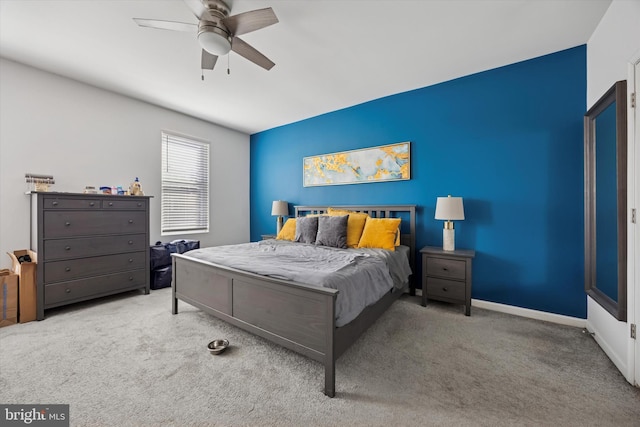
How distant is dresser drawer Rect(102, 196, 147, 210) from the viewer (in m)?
2.99

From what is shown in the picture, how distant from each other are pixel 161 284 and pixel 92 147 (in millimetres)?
2071

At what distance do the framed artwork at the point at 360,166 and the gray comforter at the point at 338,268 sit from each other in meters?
1.20

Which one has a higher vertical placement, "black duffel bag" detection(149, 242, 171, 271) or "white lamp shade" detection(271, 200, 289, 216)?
"white lamp shade" detection(271, 200, 289, 216)

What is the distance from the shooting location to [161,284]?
358 cm

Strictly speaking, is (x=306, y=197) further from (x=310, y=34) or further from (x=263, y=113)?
(x=310, y=34)

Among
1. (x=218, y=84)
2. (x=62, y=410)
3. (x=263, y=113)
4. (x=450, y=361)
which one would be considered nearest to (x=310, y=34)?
(x=218, y=84)

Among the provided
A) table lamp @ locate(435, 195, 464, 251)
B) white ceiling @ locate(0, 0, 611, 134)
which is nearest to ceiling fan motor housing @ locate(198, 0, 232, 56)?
white ceiling @ locate(0, 0, 611, 134)

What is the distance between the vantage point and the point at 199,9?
176 cm

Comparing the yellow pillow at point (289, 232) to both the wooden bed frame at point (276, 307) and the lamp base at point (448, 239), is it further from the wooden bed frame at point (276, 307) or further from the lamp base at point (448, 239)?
the lamp base at point (448, 239)

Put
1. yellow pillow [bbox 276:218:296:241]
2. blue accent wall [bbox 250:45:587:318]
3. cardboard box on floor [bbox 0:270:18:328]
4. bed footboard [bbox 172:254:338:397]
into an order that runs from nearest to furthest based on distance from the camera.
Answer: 1. bed footboard [bbox 172:254:338:397]
2. cardboard box on floor [bbox 0:270:18:328]
3. blue accent wall [bbox 250:45:587:318]
4. yellow pillow [bbox 276:218:296:241]

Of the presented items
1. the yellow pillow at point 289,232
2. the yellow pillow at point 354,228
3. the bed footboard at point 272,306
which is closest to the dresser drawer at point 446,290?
the yellow pillow at point 354,228

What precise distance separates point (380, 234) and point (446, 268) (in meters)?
0.81

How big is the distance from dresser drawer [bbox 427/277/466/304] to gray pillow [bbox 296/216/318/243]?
1.54 metres

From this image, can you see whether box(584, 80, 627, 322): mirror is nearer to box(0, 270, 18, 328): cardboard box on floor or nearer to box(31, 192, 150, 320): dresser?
box(31, 192, 150, 320): dresser
